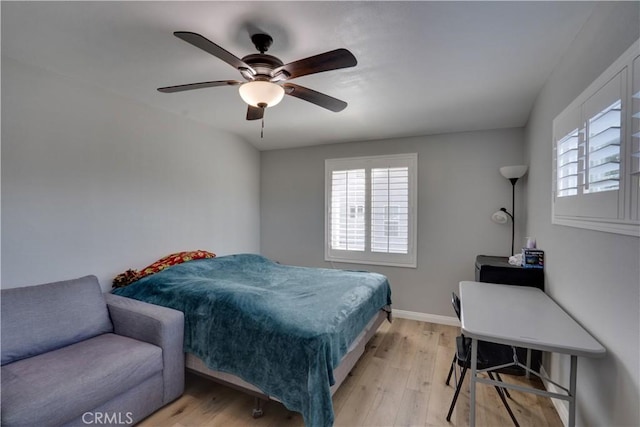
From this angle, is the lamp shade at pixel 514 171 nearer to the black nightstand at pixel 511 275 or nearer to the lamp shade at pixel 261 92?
the black nightstand at pixel 511 275

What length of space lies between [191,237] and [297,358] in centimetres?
236

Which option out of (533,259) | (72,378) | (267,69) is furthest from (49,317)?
(533,259)

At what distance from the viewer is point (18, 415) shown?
1.38 metres

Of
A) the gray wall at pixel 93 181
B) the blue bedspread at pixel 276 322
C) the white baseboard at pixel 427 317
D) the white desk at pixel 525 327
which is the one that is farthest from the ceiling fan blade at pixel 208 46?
the white baseboard at pixel 427 317

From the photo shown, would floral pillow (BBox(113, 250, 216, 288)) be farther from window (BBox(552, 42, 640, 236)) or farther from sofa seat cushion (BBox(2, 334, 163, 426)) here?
window (BBox(552, 42, 640, 236))

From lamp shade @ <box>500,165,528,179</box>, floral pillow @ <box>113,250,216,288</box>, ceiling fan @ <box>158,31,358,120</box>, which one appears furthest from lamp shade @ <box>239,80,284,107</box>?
lamp shade @ <box>500,165,528,179</box>

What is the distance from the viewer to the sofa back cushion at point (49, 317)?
71.1 inches

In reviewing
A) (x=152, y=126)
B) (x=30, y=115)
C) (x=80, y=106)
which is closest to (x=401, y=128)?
(x=152, y=126)

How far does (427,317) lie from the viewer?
372 cm

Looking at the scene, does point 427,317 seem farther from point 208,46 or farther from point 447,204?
point 208,46

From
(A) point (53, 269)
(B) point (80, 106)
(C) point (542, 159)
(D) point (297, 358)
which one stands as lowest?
(D) point (297, 358)

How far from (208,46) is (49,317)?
2.08 metres

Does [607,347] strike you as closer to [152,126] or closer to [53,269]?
[53,269]

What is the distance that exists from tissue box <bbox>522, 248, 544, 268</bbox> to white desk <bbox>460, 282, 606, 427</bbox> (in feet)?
1.09
